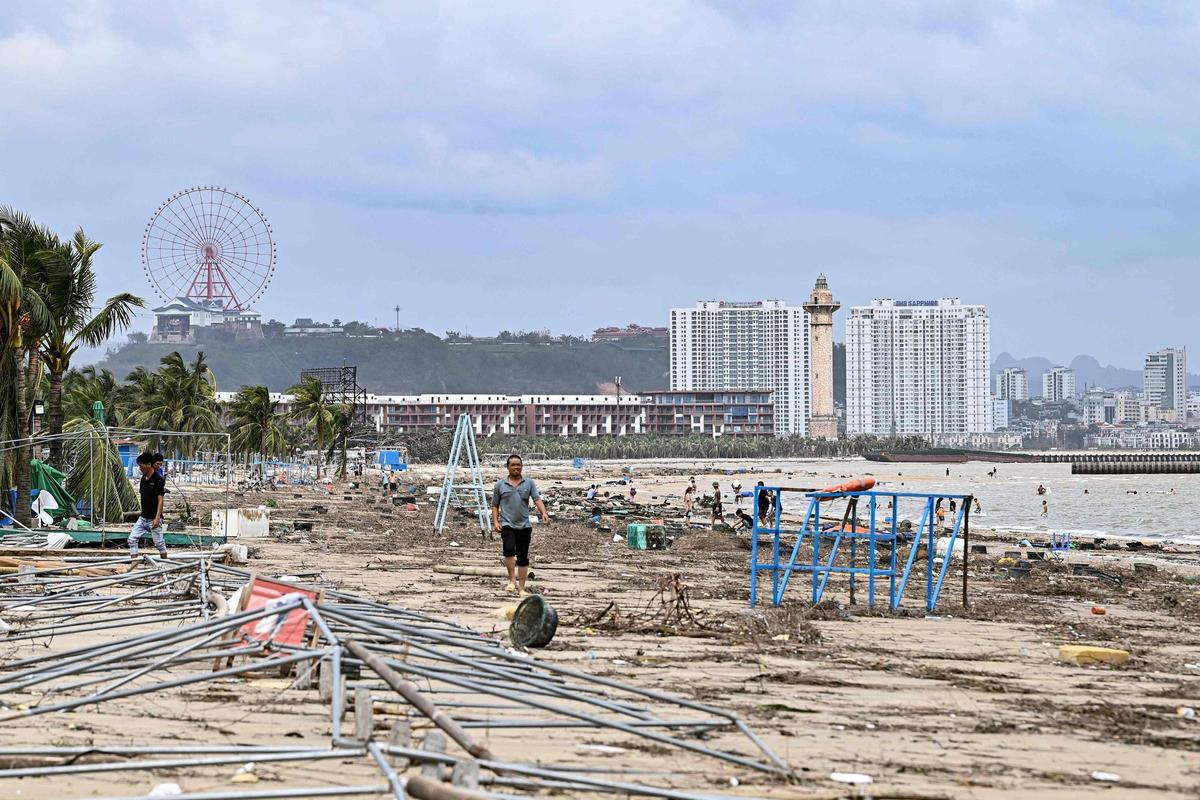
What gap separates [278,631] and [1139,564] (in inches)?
839

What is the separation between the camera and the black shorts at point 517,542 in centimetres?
1431

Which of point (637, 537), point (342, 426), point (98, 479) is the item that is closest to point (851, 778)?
point (98, 479)

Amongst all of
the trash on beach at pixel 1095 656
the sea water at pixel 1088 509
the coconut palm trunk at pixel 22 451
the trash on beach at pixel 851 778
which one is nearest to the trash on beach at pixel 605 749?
the trash on beach at pixel 851 778

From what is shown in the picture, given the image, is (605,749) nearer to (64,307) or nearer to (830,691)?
(830,691)

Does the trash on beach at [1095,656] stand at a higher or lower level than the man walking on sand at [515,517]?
lower

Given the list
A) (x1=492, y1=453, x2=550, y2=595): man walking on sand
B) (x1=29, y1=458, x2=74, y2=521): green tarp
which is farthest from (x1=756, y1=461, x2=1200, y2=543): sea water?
(x1=492, y1=453, x2=550, y2=595): man walking on sand

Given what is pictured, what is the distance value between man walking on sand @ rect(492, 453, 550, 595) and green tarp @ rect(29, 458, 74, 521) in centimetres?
1253

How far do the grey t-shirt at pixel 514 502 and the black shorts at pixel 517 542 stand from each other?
0.05 m

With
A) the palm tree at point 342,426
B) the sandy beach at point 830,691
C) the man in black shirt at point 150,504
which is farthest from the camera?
the palm tree at point 342,426

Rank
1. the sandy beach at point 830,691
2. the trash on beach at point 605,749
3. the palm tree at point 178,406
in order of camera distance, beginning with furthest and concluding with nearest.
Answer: the palm tree at point 178,406, the trash on beach at point 605,749, the sandy beach at point 830,691

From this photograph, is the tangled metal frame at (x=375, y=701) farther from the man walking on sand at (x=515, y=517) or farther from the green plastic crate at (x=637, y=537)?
the green plastic crate at (x=637, y=537)

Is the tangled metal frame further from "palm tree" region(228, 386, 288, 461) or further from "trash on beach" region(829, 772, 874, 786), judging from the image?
"palm tree" region(228, 386, 288, 461)

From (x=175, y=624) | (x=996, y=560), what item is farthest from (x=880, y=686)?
(x=996, y=560)

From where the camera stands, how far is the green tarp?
24.2m
